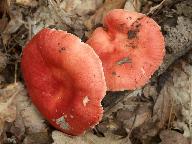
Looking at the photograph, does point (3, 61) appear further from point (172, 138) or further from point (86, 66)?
point (172, 138)

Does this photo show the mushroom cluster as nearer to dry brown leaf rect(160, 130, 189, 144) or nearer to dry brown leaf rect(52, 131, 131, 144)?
dry brown leaf rect(52, 131, 131, 144)

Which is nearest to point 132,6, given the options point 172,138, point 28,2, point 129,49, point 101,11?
point 101,11

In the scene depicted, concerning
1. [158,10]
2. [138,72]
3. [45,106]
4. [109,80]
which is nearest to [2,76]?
[45,106]

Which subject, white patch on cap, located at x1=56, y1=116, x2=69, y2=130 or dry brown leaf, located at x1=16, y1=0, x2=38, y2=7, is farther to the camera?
dry brown leaf, located at x1=16, y1=0, x2=38, y2=7

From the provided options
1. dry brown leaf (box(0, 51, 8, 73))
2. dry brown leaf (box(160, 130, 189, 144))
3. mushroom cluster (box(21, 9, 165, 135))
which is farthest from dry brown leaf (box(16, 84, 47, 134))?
dry brown leaf (box(160, 130, 189, 144))

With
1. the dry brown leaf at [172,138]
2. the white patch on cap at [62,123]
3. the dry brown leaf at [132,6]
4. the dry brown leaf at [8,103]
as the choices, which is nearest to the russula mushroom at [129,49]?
the dry brown leaf at [132,6]
